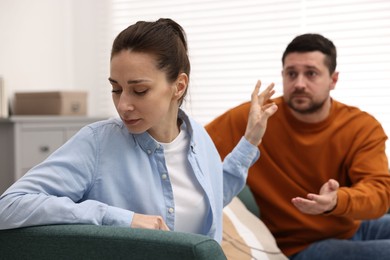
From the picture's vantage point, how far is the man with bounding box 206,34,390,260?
7.85ft

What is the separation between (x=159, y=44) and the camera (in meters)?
1.44

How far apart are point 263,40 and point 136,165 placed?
272 cm

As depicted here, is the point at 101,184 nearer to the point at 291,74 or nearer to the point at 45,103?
the point at 291,74

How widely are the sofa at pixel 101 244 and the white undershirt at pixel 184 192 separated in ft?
0.78

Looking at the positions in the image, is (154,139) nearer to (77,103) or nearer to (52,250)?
(52,250)

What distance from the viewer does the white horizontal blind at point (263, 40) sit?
12.1ft

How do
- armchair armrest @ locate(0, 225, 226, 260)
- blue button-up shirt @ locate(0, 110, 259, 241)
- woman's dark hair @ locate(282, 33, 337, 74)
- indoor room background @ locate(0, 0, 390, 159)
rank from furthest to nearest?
indoor room background @ locate(0, 0, 390, 159) < woman's dark hair @ locate(282, 33, 337, 74) < blue button-up shirt @ locate(0, 110, 259, 241) < armchair armrest @ locate(0, 225, 226, 260)

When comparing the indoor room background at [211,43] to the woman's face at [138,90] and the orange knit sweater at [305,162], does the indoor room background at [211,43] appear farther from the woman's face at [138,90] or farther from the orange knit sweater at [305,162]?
the woman's face at [138,90]

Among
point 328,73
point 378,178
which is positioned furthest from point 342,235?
point 328,73

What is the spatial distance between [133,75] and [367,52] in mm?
2635

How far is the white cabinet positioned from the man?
1507 mm

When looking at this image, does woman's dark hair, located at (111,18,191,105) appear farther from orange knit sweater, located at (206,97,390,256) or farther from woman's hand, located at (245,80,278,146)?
orange knit sweater, located at (206,97,390,256)

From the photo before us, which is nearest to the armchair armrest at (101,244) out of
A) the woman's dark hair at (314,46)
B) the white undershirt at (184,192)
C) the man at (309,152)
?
the white undershirt at (184,192)

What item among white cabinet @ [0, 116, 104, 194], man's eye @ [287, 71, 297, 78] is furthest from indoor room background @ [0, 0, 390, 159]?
man's eye @ [287, 71, 297, 78]
